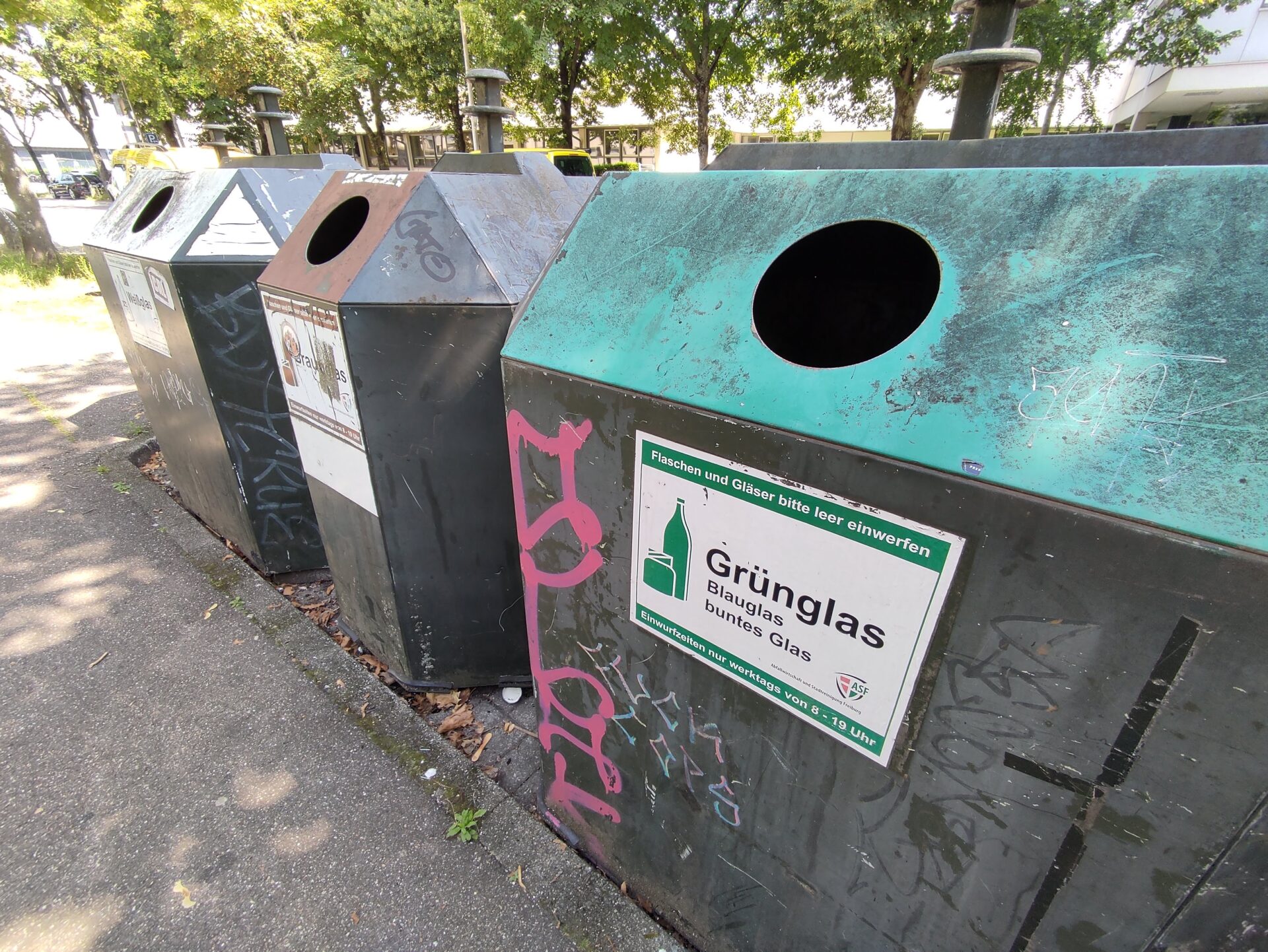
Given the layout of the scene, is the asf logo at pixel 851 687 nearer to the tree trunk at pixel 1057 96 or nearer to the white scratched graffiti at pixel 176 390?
the white scratched graffiti at pixel 176 390

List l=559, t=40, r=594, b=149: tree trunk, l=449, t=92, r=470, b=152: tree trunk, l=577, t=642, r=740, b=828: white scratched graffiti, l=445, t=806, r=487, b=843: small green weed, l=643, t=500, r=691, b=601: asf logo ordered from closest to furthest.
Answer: l=643, t=500, r=691, b=601: asf logo, l=577, t=642, r=740, b=828: white scratched graffiti, l=445, t=806, r=487, b=843: small green weed, l=559, t=40, r=594, b=149: tree trunk, l=449, t=92, r=470, b=152: tree trunk

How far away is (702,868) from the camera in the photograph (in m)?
1.48

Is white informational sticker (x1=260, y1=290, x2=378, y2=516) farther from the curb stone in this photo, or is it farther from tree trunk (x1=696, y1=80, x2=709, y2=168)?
tree trunk (x1=696, y1=80, x2=709, y2=168)

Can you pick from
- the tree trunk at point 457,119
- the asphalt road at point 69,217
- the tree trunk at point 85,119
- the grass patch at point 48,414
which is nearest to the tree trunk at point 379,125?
the tree trunk at point 457,119

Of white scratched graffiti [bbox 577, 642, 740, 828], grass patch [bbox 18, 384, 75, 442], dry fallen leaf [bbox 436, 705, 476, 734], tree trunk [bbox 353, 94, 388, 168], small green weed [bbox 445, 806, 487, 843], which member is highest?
tree trunk [bbox 353, 94, 388, 168]

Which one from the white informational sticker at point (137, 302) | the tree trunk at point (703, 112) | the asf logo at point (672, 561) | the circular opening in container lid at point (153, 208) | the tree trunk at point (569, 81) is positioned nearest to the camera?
the asf logo at point (672, 561)

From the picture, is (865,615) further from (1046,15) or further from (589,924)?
(1046,15)

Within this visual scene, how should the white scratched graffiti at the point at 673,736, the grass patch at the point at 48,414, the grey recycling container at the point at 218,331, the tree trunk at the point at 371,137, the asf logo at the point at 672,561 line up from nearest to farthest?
the asf logo at the point at 672,561
the white scratched graffiti at the point at 673,736
the grey recycling container at the point at 218,331
the grass patch at the point at 48,414
the tree trunk at the point at 371,137

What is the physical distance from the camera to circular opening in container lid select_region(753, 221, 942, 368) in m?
1.46

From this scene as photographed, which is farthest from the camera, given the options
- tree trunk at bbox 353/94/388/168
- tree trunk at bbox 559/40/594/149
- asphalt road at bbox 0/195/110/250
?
tree trunk at bbox 353/94/388/168

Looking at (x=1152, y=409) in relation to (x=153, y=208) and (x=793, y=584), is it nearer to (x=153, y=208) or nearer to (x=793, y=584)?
(x=793, y=584)

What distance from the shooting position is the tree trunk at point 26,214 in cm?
859

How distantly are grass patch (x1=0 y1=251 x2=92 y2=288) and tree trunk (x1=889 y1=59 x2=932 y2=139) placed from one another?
48.4ft

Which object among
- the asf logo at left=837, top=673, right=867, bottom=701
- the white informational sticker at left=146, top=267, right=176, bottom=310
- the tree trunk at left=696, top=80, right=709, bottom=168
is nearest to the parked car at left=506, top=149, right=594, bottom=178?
the tree trunk at left=696, top=80, right=709, bottom=168
